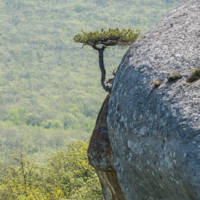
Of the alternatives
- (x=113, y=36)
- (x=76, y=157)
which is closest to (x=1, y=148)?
(x=76, y=157)

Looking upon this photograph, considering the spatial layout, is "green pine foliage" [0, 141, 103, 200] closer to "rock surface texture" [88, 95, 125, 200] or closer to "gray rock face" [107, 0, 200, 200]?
"rock surface texture" [88, 95, 125, 200]

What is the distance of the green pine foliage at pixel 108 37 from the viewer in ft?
36.7

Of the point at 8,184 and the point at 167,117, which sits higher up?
the point at 167,117

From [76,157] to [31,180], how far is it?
5747 millimetres

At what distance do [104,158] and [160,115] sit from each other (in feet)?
10.9

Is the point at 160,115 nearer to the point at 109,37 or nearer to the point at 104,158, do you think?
the point at 104,158

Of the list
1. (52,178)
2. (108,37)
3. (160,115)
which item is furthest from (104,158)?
(52,178)

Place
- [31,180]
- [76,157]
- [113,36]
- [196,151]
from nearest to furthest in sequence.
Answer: [196,151]
[113,36]
[31,180]
[76,157]

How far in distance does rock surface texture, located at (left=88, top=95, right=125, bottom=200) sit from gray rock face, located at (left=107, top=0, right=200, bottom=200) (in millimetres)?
799

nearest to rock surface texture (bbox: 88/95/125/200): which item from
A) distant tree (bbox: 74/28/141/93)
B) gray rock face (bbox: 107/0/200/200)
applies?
gray rock face (bbox: 107/0/200/200)

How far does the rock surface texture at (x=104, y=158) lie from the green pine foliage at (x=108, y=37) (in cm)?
272

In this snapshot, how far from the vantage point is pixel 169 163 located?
636 centimetres

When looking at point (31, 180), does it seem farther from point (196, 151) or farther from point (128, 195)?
point (196, 151)

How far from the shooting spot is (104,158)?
947cm
